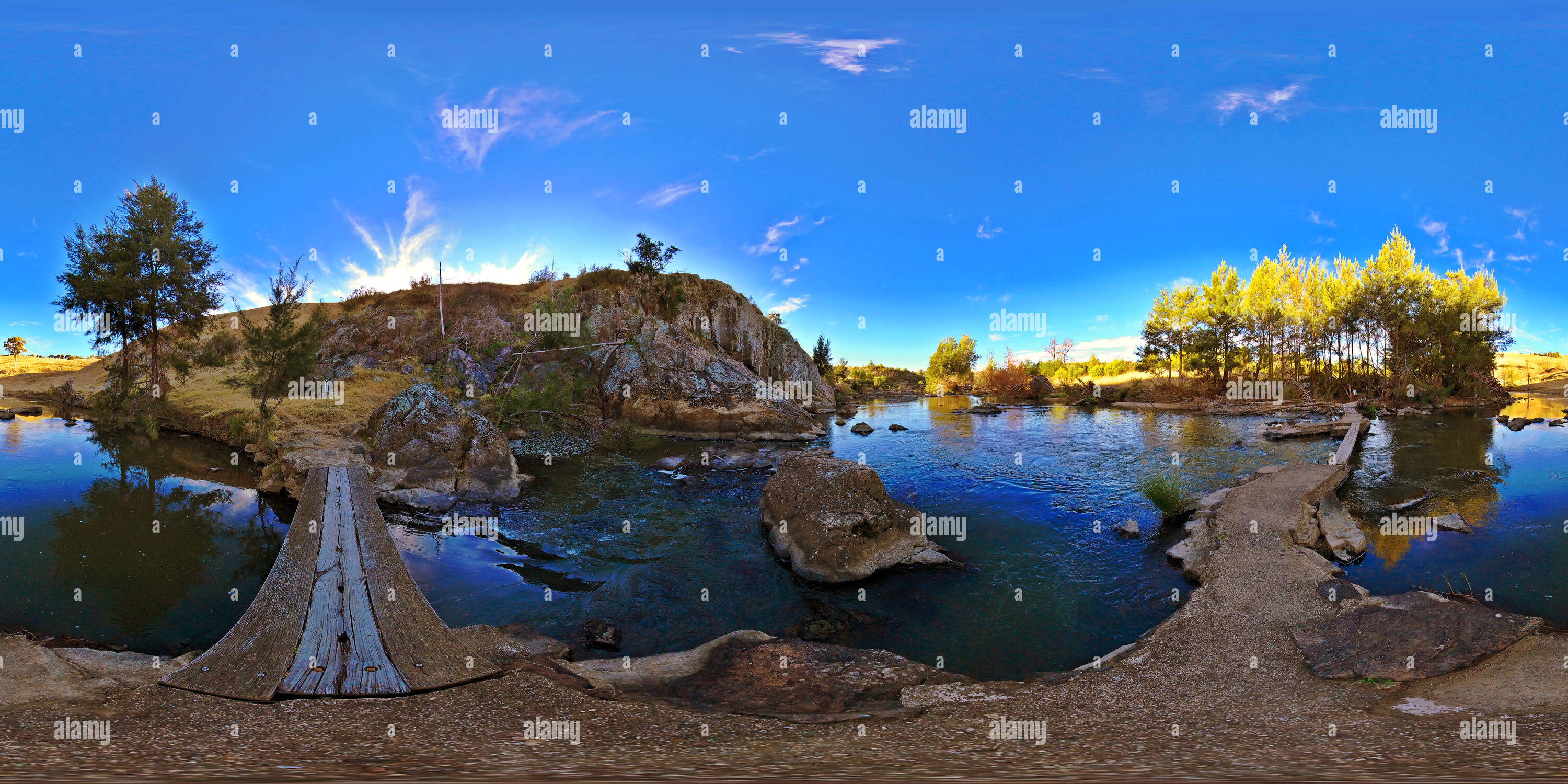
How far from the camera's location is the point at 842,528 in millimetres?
10758

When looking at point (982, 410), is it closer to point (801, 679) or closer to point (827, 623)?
point (827, 623)

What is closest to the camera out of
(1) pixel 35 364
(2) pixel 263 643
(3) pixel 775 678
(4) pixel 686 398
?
(2) pixel 263 643

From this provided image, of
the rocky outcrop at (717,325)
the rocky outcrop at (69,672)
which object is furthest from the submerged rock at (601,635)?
the rocky outcrop at (717,325)

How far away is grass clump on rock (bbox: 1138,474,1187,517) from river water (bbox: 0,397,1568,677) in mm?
390

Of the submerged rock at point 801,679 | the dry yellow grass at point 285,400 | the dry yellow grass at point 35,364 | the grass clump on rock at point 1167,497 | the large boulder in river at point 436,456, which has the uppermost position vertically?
the dry yellow grass at point 35,364

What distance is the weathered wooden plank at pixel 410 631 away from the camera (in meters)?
5.23

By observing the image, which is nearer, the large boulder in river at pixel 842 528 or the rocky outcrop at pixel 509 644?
the rocky outcrop at pixel 509 644

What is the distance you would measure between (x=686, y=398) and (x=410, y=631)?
25.6 meters

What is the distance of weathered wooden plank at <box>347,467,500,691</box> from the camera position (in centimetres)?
523

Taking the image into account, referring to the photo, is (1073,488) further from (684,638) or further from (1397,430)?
(1397,430)

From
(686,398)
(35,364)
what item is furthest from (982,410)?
(35,364)

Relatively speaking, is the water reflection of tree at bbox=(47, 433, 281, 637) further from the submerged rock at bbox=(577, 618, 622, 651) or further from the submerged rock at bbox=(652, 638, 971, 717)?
the submerged rock at bbox=(652, 638, 971, 717)

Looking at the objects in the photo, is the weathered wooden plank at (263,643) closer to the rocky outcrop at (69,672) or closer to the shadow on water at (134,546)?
the rocky outcrop at (69,672)

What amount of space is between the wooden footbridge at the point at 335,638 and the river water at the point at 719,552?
5.70 feet
